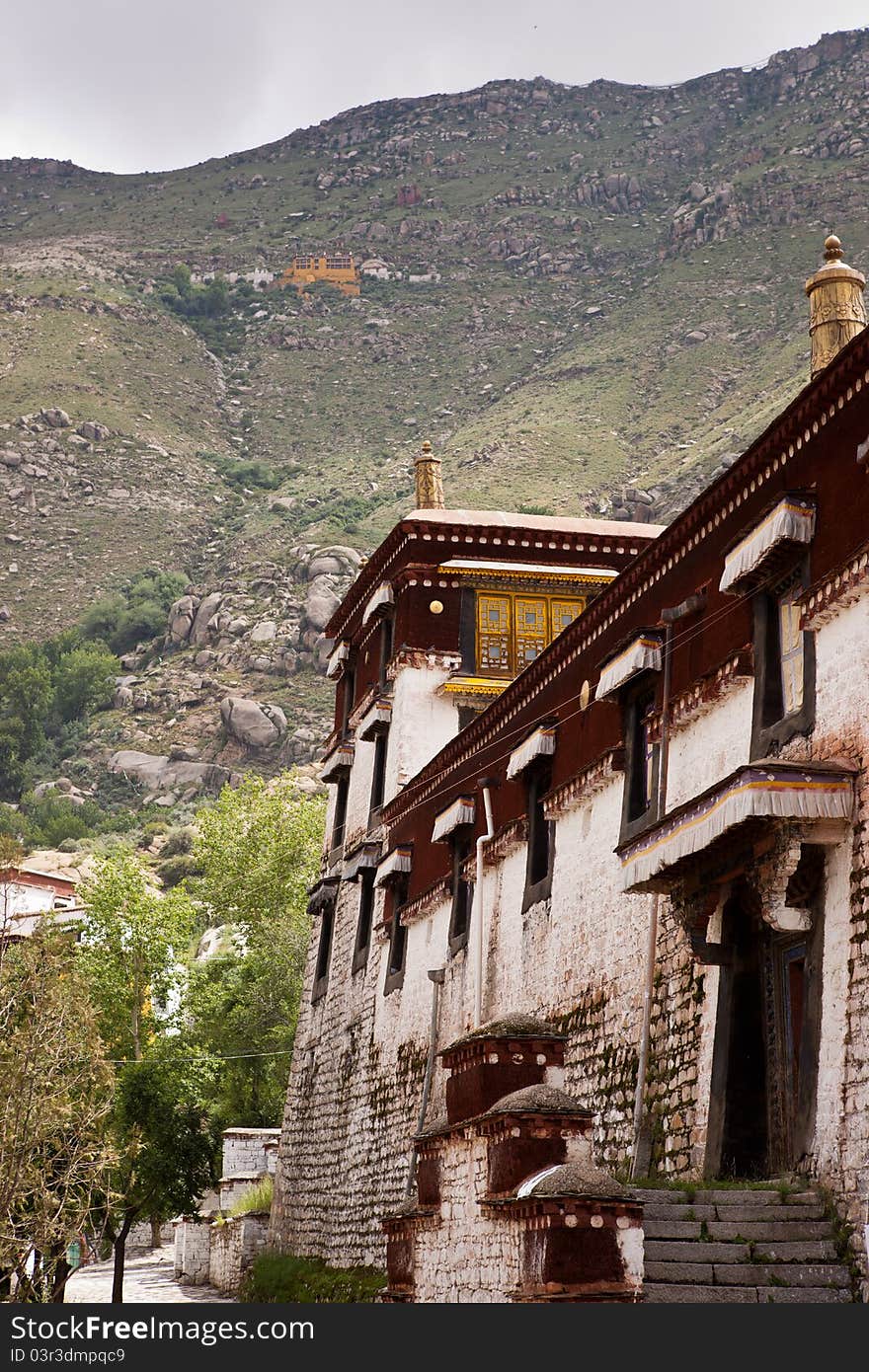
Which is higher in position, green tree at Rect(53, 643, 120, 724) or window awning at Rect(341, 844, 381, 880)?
green tree at Rect(53, 643, 120, 724)

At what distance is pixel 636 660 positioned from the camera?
17922 mm

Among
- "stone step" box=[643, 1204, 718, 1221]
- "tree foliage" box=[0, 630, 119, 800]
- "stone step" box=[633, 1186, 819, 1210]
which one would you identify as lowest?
"stone step" box=[643, 1204, 718, 1221]

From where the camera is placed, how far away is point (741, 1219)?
41.3ft

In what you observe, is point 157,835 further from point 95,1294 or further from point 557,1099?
point 557,1099

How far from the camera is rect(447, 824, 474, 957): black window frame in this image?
83.0ft

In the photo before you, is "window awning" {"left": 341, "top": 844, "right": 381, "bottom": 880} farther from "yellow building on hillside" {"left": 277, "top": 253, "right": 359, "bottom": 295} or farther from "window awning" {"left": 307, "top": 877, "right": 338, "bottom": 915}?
"yellow building on hillside" {"left": 277, "top": 253, "right": 359, "bottom": 295}

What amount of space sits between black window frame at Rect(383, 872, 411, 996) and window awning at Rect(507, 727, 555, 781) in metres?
7.15

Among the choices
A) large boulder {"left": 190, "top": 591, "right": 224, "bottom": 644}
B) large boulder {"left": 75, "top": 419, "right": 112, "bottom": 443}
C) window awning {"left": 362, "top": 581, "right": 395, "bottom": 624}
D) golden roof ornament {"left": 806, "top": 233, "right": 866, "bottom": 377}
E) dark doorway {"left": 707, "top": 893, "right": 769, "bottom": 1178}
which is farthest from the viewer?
large boulder {"left": 75, "top": 419, "right": 112, "bottom": 443}

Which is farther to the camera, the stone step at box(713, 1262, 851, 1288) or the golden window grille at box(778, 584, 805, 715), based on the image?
the golden window grille at box(778, 584, 805, 715)

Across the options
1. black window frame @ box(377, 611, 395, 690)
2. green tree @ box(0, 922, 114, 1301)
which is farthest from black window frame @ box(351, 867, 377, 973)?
green tree @ box(0, 922, 114, 1301)

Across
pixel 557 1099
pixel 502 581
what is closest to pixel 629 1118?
pixel 557 1099

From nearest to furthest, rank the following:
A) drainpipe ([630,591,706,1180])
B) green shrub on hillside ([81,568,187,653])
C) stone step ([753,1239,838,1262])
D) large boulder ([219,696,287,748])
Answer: stone step ([753,1239,838,1262]) < drainpipe ([630,591,706,1180]) < large boulder ([219,696,287,748]) < green shrub on hillside ([81,568,187,653])

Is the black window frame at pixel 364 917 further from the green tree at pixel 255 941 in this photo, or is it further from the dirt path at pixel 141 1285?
the green tree at pixel 255 941

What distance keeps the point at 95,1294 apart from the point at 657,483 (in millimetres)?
68156
